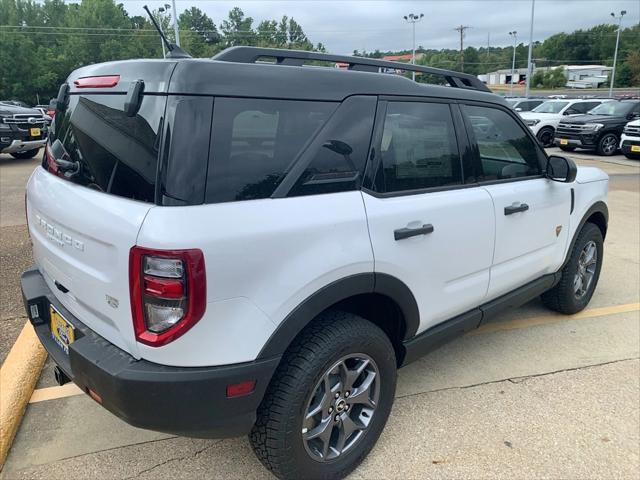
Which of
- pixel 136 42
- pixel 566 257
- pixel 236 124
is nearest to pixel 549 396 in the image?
pixel 566 257

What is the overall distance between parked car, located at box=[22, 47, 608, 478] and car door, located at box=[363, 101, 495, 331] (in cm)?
1

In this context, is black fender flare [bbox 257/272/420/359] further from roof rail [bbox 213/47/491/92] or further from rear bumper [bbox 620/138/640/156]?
rear bumper [bbox 620/138/640/156]

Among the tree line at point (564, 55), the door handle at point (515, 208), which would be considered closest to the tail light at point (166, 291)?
the door handle at point (515, 208)

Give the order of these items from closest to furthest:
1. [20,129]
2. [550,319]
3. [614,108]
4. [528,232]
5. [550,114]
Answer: [528,232]
[550,319]
[20,129]
[614,108]
[550,114]

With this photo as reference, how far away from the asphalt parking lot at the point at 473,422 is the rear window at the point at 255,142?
1.38 metres

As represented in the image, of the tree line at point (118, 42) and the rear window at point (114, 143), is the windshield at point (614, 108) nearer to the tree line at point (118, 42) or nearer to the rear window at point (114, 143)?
the rear window at point (114, 143)

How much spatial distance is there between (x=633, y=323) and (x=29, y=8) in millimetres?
86456

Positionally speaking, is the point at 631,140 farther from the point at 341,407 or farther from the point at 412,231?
the point at 341,407

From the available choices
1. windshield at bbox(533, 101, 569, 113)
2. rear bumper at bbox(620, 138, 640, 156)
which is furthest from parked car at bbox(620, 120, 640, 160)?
windshield at bbox(533, 101, 569, 113)

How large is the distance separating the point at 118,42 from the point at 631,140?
63.0 metres

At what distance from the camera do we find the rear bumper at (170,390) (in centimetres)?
179

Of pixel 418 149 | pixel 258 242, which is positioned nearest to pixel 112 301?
pixel 258 242

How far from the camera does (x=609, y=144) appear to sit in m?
16.0

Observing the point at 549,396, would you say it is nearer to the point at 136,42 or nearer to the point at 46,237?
the point at 46,237
